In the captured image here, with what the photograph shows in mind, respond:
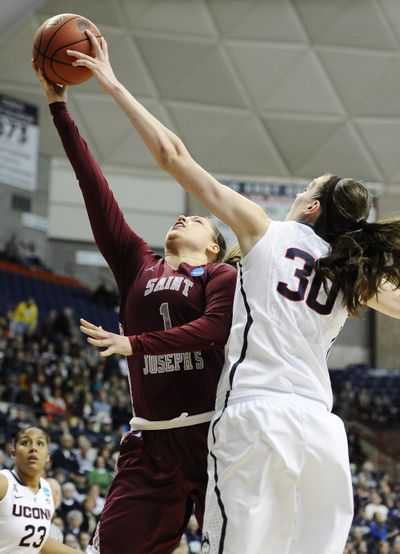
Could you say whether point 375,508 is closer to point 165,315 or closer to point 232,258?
Answer: point 232,258

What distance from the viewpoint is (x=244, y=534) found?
2561 mm

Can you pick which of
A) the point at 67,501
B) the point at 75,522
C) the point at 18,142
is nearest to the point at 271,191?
the point at 18,142

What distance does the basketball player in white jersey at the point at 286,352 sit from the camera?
2619 millimetres

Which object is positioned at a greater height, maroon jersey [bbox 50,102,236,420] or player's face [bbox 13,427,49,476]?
maroon jersey [bbox 50,102,236,420]

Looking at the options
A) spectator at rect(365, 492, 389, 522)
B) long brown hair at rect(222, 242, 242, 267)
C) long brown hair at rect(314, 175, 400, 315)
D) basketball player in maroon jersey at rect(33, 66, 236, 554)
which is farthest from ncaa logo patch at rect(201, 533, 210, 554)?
spectator at rect(365, 492, 389, 522)

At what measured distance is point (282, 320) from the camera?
281 cm

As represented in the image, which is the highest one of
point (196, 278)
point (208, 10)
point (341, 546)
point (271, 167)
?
point (208, 10)

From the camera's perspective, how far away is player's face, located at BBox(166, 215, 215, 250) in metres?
3.65

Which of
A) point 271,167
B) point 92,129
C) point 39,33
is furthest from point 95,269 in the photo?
point 39,33

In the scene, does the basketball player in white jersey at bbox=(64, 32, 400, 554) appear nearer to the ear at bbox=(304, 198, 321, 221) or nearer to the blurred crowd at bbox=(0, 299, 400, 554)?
the ear at bbox=(304, 198, 321, 221)

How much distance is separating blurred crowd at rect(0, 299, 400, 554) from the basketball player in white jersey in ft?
20.1

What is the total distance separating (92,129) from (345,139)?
5820mm

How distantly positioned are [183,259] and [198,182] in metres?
0.80

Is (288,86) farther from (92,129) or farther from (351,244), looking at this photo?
(351,244)
